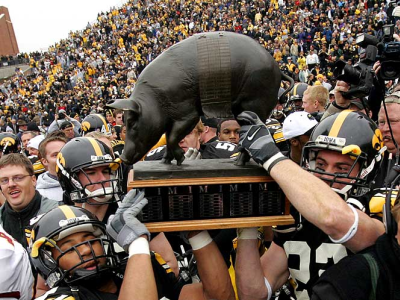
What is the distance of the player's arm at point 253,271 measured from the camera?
224 centimetres

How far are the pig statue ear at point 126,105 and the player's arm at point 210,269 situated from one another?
772mm

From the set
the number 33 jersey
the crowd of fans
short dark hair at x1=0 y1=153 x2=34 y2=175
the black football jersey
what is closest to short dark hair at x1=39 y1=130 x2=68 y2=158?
short dark hair at x1=0 y1=153 x2=34 y2=175

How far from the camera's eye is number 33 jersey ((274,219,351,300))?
7.09ft

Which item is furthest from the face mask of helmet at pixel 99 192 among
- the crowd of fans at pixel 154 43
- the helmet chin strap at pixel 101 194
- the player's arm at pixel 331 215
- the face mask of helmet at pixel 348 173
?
the crowd of fans at pixel 154 43

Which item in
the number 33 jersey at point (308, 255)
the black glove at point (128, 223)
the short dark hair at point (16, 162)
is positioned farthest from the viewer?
the short dark hair at point (16, 162)

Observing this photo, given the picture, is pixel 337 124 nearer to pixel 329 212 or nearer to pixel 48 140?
pixel 329 212

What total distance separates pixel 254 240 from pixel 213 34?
3.87 ft

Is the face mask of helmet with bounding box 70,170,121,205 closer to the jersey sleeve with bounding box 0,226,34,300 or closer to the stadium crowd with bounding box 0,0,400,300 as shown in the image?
the stadium crowd with bounding box 0,0,400,300

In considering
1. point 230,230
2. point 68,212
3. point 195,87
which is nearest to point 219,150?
point 230,230

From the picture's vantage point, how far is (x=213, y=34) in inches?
91.5

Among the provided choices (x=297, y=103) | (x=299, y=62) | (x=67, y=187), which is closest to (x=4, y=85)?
(x=299, y=62)

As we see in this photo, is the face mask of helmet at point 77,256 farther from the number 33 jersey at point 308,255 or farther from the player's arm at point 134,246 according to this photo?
the number 33 jersey at point 308,255

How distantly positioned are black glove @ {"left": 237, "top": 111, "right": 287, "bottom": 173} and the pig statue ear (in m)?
0.60

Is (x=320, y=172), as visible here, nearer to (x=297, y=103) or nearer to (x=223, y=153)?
(x=223, y=153)
